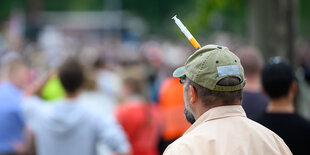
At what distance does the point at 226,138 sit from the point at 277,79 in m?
2.17

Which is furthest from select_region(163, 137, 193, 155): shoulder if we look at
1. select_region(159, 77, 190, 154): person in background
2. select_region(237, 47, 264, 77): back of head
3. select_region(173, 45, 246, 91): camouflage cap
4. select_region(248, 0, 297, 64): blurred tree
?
select_region(248, 0, 297, 64): blurred tree

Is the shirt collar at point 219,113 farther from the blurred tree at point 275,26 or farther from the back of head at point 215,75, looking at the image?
the blurred tree at point 275,26

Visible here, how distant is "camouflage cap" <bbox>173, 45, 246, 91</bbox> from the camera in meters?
3.14

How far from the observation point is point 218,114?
125 inches

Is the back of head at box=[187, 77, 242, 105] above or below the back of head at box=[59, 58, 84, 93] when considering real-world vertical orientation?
above

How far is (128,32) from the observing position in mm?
42688

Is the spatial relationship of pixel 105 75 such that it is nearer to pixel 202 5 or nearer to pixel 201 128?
pixel 202 5

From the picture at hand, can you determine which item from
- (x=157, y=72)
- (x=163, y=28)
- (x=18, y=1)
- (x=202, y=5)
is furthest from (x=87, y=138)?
(x=18, y=1)

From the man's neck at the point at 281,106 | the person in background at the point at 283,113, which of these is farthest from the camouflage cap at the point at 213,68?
the man's neck at the point at 281,106

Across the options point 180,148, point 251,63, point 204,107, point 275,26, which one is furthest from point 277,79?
point 275,26

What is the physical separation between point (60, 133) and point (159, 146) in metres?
2.16

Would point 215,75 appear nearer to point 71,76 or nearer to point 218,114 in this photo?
point 218,114

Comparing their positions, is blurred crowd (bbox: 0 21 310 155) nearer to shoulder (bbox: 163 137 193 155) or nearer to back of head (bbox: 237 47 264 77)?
back of head (bbox: 237 47 264 77)

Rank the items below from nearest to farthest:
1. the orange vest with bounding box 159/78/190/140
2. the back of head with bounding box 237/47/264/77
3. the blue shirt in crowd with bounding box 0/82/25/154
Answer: the back of head with bounding box 237/47/264/77 < the blue shirt in crowd with bounding box 0/82/25/154 < the orange vest with bounding box 159/78/190/140
